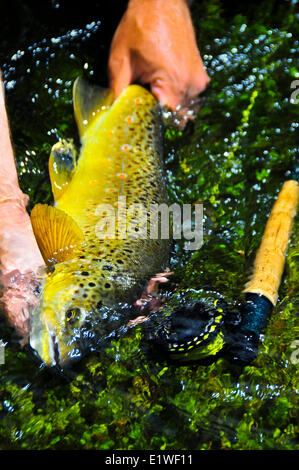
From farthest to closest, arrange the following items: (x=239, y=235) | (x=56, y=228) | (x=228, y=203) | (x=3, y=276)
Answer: (x=228, y=203) < (x=239, y=235) < (x=56, y=228) < (x=3, y=276)

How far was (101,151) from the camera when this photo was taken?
8.98ft

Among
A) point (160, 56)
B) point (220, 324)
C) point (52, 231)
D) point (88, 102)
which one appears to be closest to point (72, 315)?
point (52, 231)

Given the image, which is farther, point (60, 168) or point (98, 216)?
point (60, 168)

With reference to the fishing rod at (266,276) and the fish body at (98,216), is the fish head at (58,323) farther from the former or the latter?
the fishing rod at (266,276)

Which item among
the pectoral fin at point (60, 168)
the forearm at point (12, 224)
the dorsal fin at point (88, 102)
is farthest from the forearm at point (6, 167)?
the dorsal fin at point (88, 102)

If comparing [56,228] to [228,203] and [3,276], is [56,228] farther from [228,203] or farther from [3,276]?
[228,203]

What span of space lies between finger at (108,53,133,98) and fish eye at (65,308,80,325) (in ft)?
5.64

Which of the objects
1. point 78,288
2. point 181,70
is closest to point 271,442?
point 78,288

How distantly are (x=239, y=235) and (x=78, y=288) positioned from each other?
1.10 m

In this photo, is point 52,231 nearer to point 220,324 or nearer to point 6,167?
point 6,167

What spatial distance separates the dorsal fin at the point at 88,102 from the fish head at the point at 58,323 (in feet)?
4.52

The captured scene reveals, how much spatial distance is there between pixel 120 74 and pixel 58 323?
6.43ft

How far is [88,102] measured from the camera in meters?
3.02
